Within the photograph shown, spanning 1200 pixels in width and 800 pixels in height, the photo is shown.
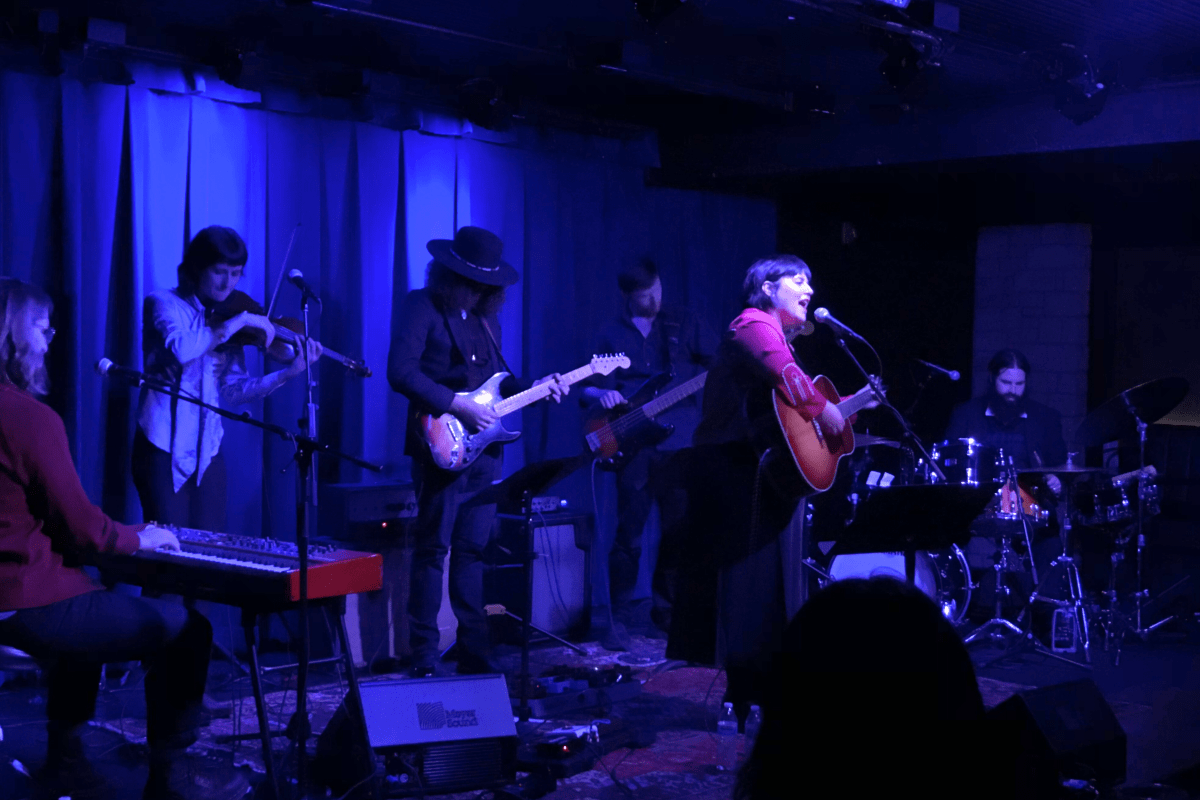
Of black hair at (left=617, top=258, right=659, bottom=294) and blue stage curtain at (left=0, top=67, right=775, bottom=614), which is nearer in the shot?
blue stage curtain at (left=0, top=67, right=775, bottom=614)

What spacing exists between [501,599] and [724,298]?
2885 mm

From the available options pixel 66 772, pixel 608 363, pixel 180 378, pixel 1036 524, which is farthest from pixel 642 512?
pixel 66 772

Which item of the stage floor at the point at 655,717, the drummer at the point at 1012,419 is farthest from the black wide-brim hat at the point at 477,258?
the drummer at the point at 1012,419

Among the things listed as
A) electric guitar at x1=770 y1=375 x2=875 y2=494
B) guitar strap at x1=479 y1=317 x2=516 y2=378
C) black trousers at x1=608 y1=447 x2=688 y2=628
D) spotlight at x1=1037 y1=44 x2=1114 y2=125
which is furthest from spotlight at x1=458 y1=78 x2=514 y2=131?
electric guitar at x1=770 y1=375 x2=875 y2=494

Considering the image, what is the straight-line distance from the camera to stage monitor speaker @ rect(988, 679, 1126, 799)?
328 cm

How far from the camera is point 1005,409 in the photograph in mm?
6793

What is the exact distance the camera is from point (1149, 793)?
3.70 meters

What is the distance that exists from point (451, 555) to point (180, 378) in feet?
4.21

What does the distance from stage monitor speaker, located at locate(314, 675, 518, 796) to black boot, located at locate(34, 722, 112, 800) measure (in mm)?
716

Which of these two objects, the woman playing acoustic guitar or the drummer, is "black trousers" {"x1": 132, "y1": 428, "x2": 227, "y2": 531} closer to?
the woman playing acoustic guitar

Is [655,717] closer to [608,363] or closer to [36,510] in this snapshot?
[608,363]

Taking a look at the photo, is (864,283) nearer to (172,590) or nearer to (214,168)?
(214,168)

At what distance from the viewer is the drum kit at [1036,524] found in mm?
5984

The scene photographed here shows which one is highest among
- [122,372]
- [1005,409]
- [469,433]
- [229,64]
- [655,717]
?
[229,64]
